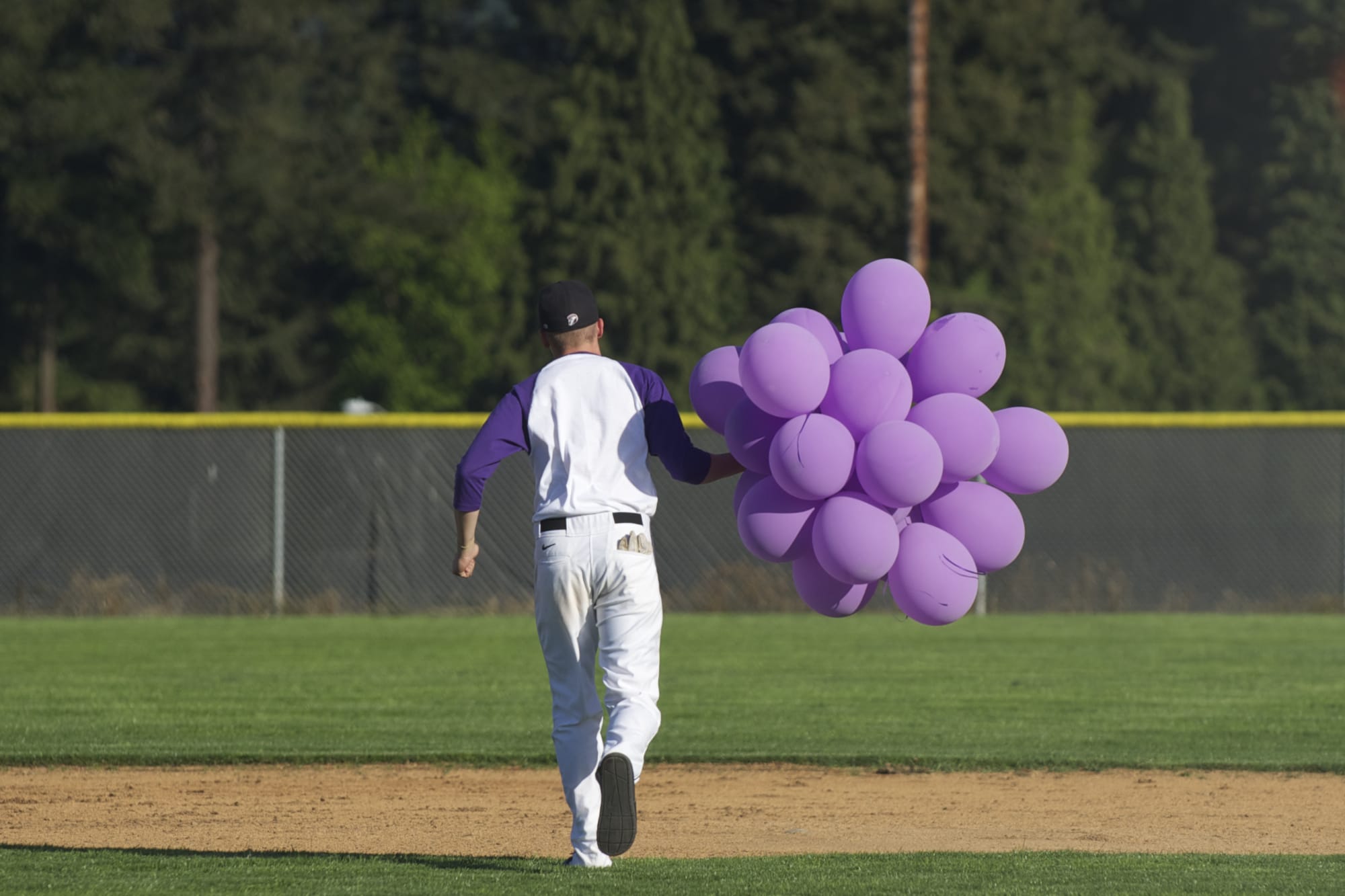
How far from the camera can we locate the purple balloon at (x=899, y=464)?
6512 mm

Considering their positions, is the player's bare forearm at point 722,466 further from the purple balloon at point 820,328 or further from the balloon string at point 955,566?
the balloon string at point 955,566

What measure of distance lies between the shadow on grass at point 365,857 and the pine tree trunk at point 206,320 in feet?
112

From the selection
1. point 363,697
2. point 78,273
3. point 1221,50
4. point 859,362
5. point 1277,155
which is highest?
point 1221,50

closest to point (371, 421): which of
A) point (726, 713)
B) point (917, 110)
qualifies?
point (726, 713)

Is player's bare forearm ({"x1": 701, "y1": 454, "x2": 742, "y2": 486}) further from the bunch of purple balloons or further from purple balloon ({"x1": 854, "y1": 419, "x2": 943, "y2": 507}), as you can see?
purple balloon ({"x1": 854, "y1": 419, "x2": 943, "y2": 507})

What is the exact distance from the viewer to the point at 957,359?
6848 mm

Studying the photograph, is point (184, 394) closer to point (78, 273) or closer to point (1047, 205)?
point (78, 273)

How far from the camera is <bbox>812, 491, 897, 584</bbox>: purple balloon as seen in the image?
652 centimetres

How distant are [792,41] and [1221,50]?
20.3m

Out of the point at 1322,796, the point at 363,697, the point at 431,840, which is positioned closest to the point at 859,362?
the point at 431,840

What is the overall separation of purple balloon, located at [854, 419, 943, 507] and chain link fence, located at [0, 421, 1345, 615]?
13.4m

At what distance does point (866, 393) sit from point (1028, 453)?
0.69 meters

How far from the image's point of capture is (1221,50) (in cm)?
5922

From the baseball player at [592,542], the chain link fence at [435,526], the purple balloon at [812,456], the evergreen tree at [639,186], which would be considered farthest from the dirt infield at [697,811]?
the evergreen tree at [639,186]
